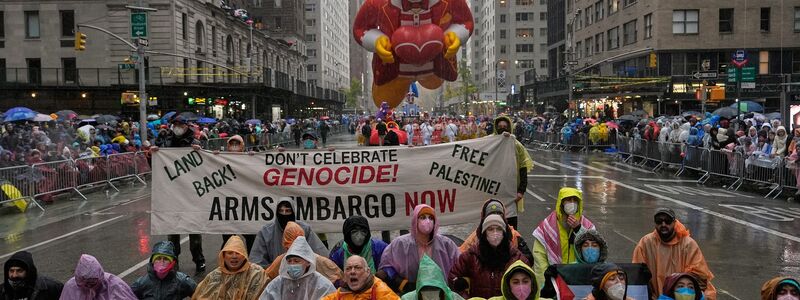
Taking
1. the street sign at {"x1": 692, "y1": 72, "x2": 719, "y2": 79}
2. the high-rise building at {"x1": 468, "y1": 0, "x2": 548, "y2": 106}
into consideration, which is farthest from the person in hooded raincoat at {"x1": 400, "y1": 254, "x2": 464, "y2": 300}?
the high-rise building at {"x1": 468, "y1": 0, "x2": 548, "y2": 106}

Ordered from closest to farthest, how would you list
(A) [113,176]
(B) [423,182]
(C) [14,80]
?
(B) [423,182] < (A) [113,176] < (C) [14,80]

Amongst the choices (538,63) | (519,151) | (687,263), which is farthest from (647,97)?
(538,63)

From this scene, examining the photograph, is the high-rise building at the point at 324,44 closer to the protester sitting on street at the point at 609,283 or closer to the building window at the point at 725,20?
the building window at the point at 725,20

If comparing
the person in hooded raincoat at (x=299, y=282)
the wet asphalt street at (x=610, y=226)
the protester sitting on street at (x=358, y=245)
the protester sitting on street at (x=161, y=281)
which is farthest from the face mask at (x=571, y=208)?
the protester sitting on street at (x=161, y=281)

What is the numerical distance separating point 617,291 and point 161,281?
363cm

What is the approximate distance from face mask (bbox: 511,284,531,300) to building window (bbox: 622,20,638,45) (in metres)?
50.4

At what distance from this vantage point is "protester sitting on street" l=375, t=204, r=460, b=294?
19.6 feet

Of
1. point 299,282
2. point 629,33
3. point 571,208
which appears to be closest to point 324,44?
point 629,33

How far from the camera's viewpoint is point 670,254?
19.2 ft

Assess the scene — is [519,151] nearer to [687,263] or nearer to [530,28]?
[687,263]

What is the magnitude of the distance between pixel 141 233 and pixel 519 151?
7.03 meters

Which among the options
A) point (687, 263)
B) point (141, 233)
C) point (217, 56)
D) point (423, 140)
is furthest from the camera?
point (217, 56)

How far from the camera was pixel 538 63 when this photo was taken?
109062 mm

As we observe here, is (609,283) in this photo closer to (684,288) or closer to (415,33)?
(684,288)
